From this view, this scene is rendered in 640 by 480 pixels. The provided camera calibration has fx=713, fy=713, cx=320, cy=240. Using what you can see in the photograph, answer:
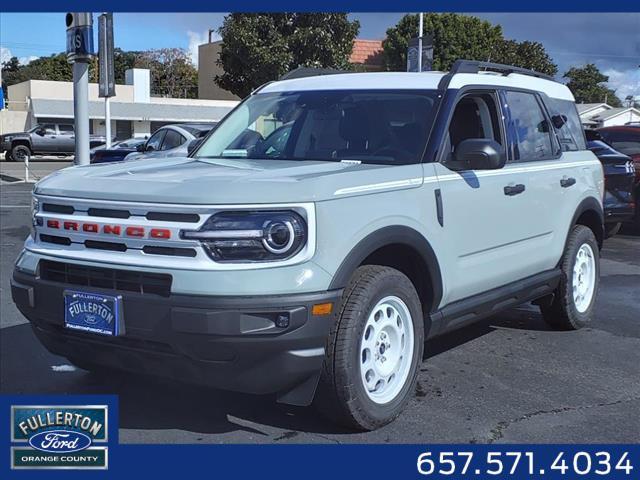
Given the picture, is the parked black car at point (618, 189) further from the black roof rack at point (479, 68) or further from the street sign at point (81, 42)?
the street sign at point (81, 42)

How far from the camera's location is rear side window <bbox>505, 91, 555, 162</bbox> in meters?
5.13

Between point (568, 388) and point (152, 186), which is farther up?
point (152, 186)

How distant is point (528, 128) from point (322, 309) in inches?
110

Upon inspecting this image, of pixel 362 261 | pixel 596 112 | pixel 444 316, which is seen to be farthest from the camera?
pixel 596 112

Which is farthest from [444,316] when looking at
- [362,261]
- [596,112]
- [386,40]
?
[596,112]

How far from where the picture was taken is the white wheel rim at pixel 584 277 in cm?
594

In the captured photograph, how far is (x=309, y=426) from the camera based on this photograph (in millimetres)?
3891

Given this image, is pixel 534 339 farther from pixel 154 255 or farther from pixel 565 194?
pixel 154 255

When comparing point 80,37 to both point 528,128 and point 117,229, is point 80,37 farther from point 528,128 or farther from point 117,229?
point 117,229

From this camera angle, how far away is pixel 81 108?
1020 cm

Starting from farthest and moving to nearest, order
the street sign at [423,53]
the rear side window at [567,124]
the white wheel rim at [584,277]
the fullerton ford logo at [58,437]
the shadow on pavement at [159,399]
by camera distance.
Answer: the street sign at [423,53] → the white wheel rim at [584,277] → the rear side window at [567,124] → the shadow on pavement at [159,399] → the fullerton ford logo at [58,437]

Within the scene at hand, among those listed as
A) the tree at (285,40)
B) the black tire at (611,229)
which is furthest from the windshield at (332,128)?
the tree at (285,40)

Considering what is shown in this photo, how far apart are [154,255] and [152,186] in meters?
0.37

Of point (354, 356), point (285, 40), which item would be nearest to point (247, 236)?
point (354, 356)
